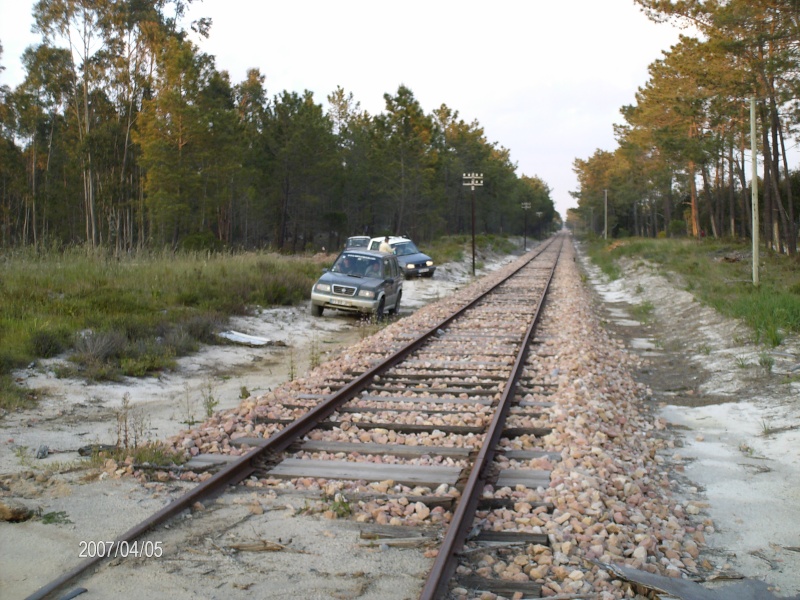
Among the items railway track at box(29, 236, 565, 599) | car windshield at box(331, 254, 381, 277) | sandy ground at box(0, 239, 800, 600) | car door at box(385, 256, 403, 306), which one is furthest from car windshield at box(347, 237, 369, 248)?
railway track at box(29, 236, 565, 599)

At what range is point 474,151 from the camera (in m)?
77.6

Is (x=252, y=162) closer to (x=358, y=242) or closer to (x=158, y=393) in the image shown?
(x=358, y=242)

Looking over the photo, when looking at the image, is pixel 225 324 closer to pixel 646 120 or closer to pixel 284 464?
pixel 284 464

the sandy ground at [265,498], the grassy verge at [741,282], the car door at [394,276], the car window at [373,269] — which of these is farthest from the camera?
the car door at [394,276]

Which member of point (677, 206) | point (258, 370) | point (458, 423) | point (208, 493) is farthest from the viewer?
point (677, 206)

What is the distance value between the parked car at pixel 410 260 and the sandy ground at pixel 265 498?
18574 millimetres

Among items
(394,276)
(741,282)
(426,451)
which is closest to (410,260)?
(394,276)

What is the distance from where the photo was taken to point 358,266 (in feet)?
61.5

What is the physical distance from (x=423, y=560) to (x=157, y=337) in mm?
9097

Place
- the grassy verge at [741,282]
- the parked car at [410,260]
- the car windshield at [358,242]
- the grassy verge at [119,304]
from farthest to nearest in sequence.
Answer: the car windshield at [358,242]
the parked car at [410,260]
the grassy verge at [741,282]
the grassy verge at [119,304]

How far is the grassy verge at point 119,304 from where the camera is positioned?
10477mm

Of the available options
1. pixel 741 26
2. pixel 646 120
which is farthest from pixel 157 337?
pixel 646 120

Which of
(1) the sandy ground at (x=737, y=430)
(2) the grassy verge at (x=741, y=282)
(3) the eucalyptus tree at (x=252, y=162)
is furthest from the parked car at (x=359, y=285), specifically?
(3) the eucalyptus tree at (x=252, y=162)

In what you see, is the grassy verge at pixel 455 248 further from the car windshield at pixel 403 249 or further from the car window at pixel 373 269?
the car window at pixel 373 269
